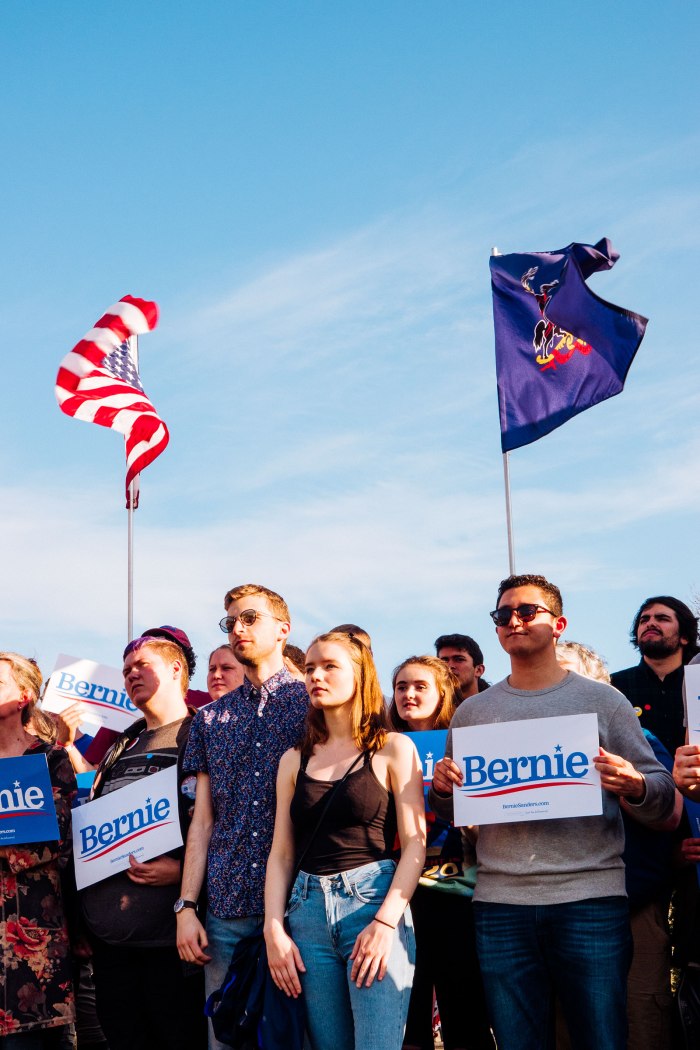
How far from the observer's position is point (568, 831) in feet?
14.9

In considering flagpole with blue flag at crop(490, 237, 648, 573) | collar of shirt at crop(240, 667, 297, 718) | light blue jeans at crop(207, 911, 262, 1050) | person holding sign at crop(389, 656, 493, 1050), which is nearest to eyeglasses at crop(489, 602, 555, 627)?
person holding sign at crop(389, 656, 493, 1050)

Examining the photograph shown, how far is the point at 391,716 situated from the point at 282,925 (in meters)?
1.85

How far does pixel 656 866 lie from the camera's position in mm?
5039

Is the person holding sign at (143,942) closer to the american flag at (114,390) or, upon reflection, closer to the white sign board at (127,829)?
the white sign board at (127,829)

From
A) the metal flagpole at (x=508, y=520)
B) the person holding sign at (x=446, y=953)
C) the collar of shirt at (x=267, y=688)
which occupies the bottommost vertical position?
the person holding sign at (x=446, y=953)

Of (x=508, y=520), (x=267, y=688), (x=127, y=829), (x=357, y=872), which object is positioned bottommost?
(x=357, y=872)

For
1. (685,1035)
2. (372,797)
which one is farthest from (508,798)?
(685,1035)

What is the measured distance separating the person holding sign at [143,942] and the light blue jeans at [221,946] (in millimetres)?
231

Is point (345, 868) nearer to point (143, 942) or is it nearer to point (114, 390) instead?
point (143, 942)

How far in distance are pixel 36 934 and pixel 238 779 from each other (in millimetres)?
1259

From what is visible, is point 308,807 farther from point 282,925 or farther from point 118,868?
point 118,868

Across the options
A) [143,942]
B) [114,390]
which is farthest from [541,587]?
[114,390]

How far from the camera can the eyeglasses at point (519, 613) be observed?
4.78 metres

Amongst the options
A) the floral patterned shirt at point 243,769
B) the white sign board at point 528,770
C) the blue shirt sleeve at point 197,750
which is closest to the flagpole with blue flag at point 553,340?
the floral patterned shirt at point 243,769
